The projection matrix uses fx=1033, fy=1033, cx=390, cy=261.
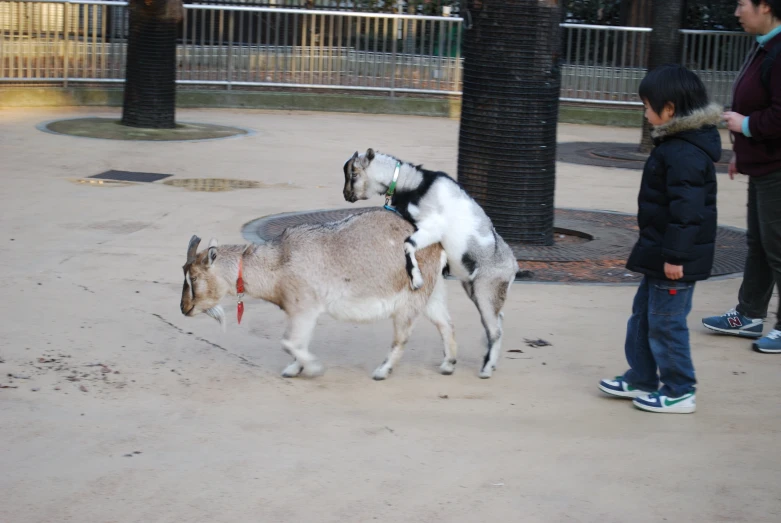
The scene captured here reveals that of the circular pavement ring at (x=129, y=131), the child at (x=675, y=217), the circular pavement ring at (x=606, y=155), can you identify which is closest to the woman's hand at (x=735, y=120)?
the child at (x=675, y=217)

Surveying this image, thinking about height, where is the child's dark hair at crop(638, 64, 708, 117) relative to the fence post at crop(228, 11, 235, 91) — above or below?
below

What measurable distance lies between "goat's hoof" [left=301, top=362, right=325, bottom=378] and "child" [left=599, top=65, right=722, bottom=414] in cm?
176

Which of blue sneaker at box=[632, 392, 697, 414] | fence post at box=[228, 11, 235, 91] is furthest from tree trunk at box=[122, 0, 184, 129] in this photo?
blue sneaker at box=[632, 392, 697, 414]

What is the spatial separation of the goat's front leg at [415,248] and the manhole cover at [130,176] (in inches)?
269

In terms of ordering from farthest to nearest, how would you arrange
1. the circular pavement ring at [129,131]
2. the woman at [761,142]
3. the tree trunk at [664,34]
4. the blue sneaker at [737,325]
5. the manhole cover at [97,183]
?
the tree trunk at [664,34] → the circular pavement ring at [129,131] → the manhole cover at [97,183] → the blue sneaker at [737,325] → the woman at [761,142]

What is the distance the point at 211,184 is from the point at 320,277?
649 cm

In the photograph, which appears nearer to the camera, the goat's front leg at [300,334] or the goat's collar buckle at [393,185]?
the goat's front leg at [300,334]

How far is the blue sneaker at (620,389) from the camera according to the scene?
564 centimetres

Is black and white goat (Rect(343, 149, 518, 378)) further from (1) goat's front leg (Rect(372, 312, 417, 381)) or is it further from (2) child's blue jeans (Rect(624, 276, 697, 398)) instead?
(2) child's blue jeans (Rect(624, 276, 697, 398))

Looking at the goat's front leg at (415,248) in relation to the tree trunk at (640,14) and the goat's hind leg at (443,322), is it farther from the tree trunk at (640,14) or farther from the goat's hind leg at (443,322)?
the tree trunk at (640,14)

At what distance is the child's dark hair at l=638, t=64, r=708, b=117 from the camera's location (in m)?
5.20

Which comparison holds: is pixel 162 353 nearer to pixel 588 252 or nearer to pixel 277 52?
pixel 588 252

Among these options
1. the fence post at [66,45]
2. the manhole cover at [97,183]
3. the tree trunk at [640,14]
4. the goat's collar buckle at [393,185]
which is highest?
the tree trunk at [640,14]

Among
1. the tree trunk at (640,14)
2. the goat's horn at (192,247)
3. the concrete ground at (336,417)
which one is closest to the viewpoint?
the concrete ground at (336,417)
